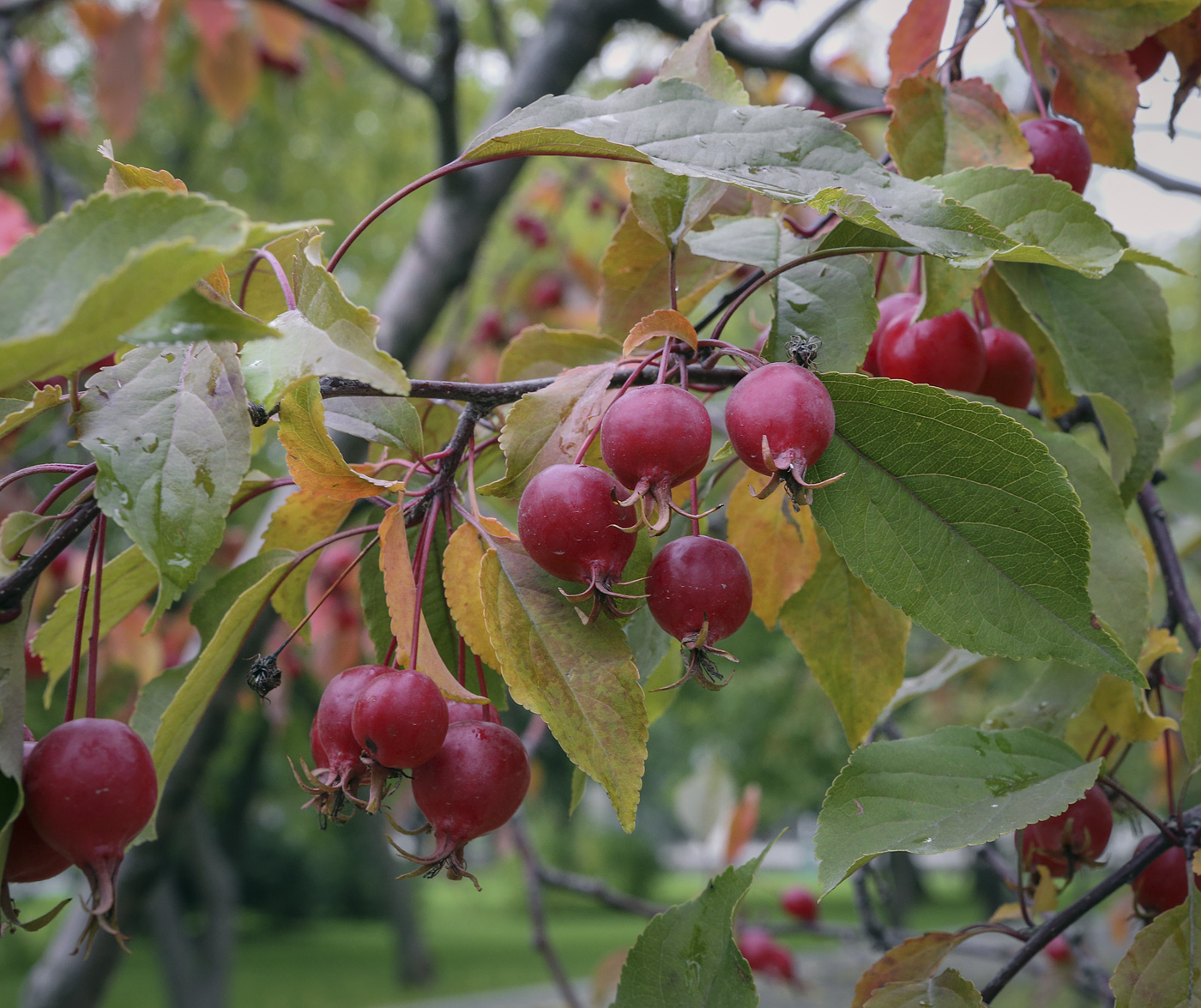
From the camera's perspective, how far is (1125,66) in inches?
37.2

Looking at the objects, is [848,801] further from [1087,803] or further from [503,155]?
[503,155]

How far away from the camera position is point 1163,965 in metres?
0.72

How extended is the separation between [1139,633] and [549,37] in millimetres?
1842

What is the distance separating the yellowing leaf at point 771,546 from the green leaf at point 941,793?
17 cm

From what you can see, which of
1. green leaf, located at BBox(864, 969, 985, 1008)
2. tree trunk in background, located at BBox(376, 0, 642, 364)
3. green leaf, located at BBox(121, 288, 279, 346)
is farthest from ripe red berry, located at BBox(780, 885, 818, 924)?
green leaf, located at BBox(121, 288, 279, 346)

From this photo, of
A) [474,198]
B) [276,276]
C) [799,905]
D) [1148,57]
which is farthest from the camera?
[799,905]

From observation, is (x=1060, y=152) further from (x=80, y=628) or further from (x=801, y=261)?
(x=80, y=628)

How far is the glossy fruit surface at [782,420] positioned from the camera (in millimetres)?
560

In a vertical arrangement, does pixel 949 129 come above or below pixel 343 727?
above

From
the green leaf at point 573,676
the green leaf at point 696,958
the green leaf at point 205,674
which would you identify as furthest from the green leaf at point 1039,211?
the green leaf at point 205,674

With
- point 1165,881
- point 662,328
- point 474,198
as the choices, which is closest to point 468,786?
point 662,328

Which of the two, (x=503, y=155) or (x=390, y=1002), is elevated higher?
(x=503, y=155)

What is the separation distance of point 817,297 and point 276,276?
449mm

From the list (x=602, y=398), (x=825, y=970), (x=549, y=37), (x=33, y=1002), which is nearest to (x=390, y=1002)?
(x=825, y=970)
